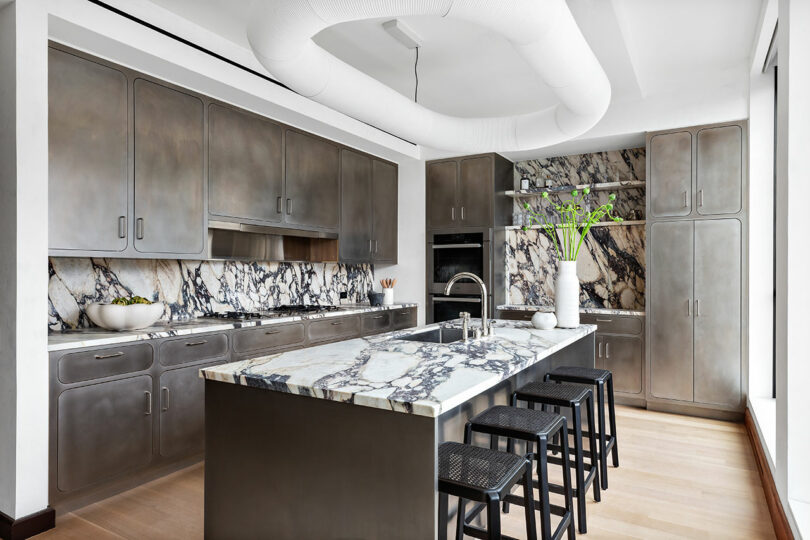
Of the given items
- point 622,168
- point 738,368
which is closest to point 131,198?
point 622,168

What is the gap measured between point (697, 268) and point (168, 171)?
422 cm

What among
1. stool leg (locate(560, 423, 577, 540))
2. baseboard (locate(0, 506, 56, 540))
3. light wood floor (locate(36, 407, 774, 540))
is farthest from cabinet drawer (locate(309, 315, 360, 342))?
stool leg (locate(560, 423, 577, 540))

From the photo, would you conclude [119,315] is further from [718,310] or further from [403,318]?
[718,310]

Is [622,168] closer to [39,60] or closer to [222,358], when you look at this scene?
[222,358]

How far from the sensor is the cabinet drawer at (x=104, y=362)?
2.57m

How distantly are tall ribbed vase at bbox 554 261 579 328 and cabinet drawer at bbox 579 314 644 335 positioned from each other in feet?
5.35

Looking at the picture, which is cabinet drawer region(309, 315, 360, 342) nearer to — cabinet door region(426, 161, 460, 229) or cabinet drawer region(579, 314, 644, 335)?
cabinet door region(426, 161, 460, 229)

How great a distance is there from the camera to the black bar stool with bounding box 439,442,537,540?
1495 mm

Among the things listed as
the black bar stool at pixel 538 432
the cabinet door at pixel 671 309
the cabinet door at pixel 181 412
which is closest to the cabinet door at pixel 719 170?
the cabinet door at pixel 671 309

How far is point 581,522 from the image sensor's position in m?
2.39

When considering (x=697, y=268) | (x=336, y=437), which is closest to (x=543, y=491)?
(x=336, y=437)

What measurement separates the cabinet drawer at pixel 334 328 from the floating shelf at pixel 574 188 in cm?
212

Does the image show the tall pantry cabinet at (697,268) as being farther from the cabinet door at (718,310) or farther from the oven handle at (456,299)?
the oven handle at (456,299)

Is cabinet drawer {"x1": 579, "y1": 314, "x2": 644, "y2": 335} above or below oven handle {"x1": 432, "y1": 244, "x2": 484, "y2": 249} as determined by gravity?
below
